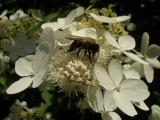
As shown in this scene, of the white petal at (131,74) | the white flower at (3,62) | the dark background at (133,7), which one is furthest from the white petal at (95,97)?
the dark background at (133,7)

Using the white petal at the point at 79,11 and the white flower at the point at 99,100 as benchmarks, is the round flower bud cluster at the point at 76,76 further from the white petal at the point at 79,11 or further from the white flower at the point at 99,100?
the white petal at the point at 79,11

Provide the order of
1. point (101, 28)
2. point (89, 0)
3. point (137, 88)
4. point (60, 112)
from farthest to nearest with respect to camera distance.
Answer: point (89, 0) < point (60, 112) < point (101, 28) < point (137, 88)

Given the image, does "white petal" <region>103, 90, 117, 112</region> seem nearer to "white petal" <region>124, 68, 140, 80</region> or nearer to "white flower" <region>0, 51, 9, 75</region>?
"white petal" <region>124, 68, 140, 80</region>

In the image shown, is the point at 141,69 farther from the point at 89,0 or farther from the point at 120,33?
the point at 89,0

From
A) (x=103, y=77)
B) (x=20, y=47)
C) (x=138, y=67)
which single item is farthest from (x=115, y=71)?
(x=20, y=47)

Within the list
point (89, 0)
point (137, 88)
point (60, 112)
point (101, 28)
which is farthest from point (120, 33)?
point (89, 0)

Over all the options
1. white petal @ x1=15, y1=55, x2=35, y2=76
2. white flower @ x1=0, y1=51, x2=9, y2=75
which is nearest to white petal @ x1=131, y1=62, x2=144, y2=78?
white petal @ x1=15, y1=55, x2=35, y2=76
